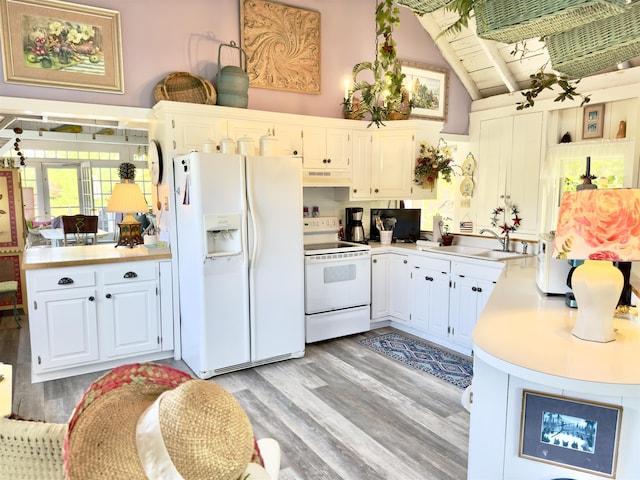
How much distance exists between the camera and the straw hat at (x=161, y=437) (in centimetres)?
69

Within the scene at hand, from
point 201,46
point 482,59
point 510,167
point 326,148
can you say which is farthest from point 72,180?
point 510,167

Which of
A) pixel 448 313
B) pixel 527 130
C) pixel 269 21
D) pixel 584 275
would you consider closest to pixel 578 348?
pixel 584 275

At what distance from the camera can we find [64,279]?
329cm

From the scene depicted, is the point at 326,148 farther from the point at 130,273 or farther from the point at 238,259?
the point at 130,273

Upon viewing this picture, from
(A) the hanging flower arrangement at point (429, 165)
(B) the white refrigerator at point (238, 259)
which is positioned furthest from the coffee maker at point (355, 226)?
(B) the white refrigerator at point (238, 259)

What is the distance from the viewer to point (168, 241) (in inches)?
155

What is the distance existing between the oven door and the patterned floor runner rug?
43cm

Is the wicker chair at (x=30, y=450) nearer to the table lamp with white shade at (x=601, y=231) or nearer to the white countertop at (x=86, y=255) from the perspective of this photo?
the table lamp with white shade at (x=601, y=231)

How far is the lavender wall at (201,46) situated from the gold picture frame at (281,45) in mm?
79

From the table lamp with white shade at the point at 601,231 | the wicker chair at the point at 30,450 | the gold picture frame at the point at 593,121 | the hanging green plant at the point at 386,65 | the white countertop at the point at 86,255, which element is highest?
the gold picture frame at the point at 593,121

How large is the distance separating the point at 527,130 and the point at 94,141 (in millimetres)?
8250

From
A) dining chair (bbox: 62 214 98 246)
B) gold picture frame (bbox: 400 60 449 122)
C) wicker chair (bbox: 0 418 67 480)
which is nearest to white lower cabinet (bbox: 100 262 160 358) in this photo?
wicker chair (bbox: 0 418 67 480)

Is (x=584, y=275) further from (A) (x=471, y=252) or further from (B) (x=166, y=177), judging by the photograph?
(B) (x=166, y=177)

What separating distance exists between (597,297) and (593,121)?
168 inches
